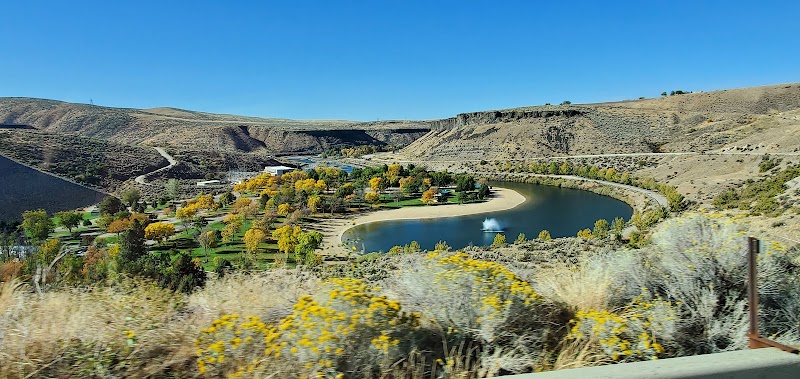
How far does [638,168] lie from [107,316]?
72528 mm

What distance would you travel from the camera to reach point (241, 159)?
9325cm

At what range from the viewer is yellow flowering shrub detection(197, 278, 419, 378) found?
9.89 ft

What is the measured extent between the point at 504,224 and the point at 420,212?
1059 centimetres

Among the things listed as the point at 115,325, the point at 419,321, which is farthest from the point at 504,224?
the point at 115,325

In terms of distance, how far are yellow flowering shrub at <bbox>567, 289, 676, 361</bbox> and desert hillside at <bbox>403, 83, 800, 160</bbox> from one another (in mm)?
75481

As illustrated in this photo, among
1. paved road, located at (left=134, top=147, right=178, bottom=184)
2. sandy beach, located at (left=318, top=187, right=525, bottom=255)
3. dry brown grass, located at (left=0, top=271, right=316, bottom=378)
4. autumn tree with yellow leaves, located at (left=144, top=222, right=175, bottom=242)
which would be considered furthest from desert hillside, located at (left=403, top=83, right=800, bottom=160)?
dry brown grass, located at (left=0, top=271, right=316, bottom=378)

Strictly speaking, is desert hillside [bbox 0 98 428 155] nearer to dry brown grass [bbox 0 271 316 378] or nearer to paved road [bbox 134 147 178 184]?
paved road [bbox 134 147 178 184]

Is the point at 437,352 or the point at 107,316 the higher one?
the point at 107,316

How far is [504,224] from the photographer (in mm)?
47562

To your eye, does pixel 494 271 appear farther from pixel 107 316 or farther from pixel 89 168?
pixel 89 168

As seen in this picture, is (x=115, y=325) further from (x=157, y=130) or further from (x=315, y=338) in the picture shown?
(x=157, y=130)

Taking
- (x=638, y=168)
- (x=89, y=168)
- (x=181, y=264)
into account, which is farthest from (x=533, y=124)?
(x=181, y=264)

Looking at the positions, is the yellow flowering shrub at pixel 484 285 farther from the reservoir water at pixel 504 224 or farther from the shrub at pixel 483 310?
the reservoir water at pixel 504 224

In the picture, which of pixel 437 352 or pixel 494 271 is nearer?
pixel 437 352
